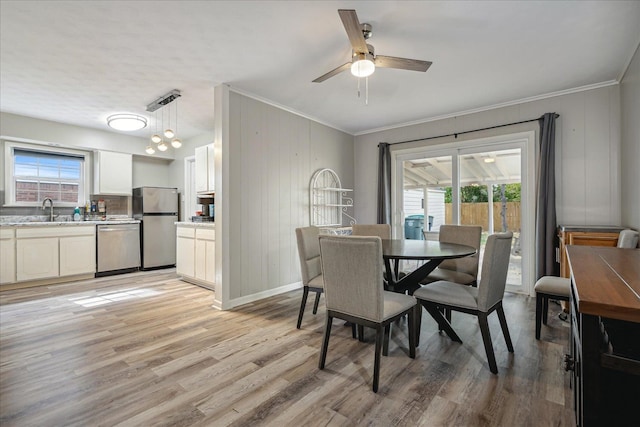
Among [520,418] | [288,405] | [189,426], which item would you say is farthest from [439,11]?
[189,426]

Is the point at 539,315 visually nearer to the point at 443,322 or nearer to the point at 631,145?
the point at 443,322

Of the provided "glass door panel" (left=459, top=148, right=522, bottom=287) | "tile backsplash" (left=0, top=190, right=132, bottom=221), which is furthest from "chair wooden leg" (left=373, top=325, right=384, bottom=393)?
"tile backsplash" (left=0, top=190, right=132, bottom=221)

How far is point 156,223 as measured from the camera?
222 inches

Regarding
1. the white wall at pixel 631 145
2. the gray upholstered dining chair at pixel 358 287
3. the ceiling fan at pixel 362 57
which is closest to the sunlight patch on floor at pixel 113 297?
the gray upholstered dining chair at pixel 358 287

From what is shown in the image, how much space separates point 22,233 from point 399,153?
18.6 ft

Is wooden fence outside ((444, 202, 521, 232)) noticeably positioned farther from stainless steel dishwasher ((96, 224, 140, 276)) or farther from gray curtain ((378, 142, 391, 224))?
stainless steel dishwasher ((96, 224, 140, 276))

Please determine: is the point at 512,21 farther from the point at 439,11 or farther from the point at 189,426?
the point at 189,426

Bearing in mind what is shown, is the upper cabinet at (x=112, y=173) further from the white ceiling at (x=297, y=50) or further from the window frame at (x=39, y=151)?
the white ceiling at (x=297, y=50)

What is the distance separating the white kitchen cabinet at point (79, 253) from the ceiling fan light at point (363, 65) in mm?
4975

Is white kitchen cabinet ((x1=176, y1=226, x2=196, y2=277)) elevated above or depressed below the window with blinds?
below

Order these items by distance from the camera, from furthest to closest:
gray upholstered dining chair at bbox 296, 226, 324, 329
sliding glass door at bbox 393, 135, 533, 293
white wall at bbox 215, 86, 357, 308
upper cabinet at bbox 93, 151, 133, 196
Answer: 1. upper cabinet at bbox 93, 151, 133, 196
2. sliding glass door at bbox 393, 135, 533, 293
3. white wall at bbox 215, 86, 357, 308
4. gray upholstered dining chair at bbox 296, 226, 324, 329

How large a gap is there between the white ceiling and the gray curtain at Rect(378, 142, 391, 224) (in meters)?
0.98

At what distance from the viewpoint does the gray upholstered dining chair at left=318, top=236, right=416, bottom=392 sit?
1803mm

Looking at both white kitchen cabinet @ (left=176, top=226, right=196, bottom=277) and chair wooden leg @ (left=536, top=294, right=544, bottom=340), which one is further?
white kitchen cabinet @ (left=176, top=226, right=196, bottom=277)
